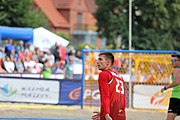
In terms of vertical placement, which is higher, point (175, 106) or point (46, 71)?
point (46, 71)

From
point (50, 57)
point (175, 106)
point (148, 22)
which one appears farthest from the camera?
point (148, 22)

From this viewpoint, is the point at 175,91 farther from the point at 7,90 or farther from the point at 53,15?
the point at 53,15

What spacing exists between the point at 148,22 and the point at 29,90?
24.7 metres

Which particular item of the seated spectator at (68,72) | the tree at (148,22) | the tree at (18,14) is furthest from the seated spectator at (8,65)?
the tree at (148,22)

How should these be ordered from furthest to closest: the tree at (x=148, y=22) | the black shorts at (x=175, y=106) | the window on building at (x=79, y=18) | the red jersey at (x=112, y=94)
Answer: the window on building at (x=79, y=18) < the tree at (x=148, y=22) < the black shorts at (x=175, y=106) < the red jersey at (x=112, y=94)

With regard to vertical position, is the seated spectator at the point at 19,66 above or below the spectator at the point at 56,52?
below

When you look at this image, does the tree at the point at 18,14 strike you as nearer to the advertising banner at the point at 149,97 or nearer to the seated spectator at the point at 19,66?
the seated spectator at the point at 19,66

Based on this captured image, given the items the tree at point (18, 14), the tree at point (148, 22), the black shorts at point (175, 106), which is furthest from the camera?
the tree at point (148, 22)

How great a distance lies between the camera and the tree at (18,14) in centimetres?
3631

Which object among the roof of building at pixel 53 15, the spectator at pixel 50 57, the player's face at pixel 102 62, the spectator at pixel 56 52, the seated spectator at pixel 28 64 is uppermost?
the roof of building at pixel 53 15

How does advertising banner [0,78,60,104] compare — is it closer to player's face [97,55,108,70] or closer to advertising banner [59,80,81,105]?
advertising banner [59,80,81,105]

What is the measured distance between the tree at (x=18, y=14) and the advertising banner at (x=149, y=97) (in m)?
20.5

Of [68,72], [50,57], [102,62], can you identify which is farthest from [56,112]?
[102,62]

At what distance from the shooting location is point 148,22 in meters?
40.4
